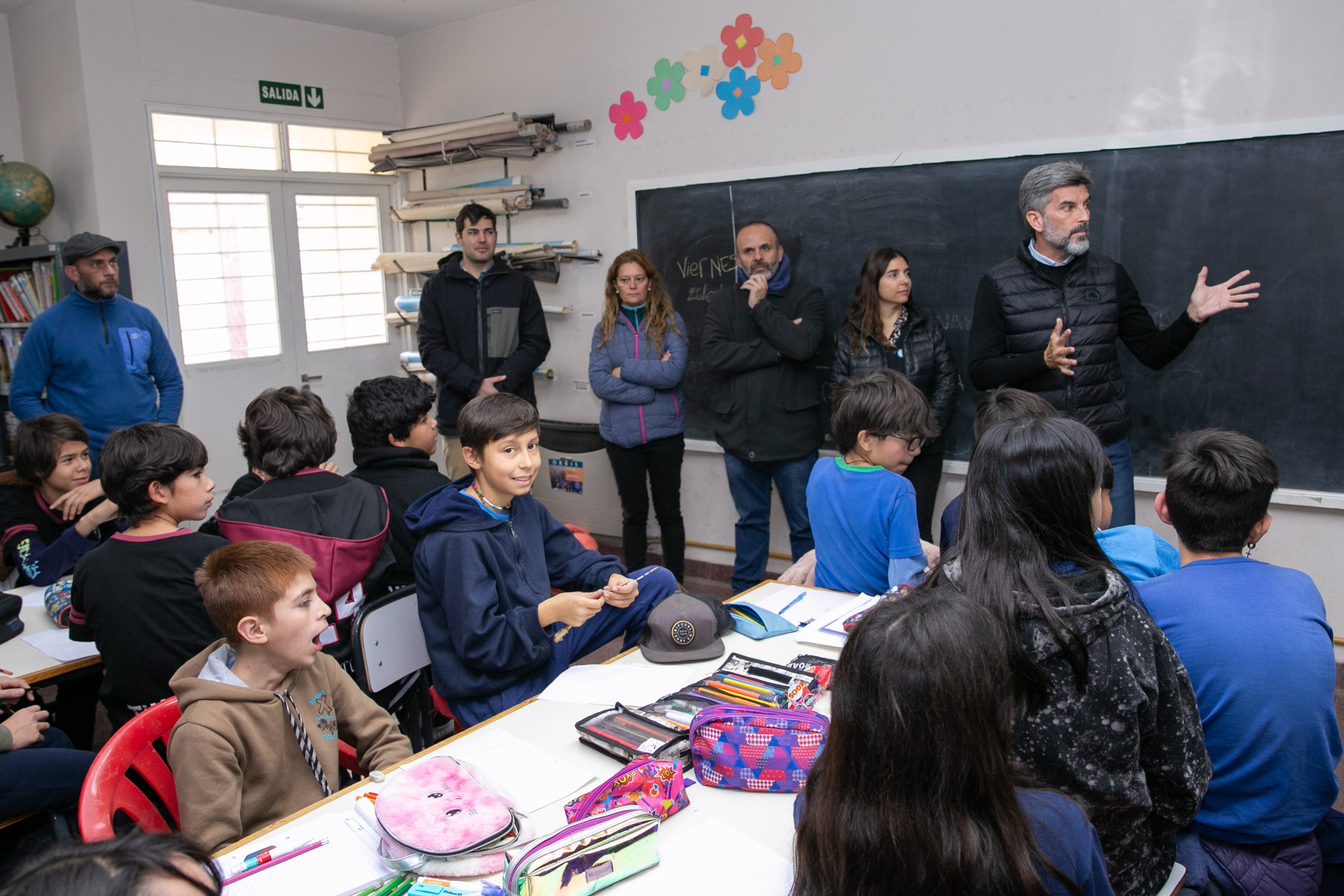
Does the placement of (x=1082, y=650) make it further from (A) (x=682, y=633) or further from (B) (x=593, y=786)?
(A) (x=682, y=633)

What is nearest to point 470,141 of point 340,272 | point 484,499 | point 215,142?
point 340,272

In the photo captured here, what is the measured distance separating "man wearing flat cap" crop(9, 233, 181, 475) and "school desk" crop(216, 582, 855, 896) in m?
2.83

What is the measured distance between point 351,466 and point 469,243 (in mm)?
2014

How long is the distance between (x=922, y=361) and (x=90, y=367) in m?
3.39

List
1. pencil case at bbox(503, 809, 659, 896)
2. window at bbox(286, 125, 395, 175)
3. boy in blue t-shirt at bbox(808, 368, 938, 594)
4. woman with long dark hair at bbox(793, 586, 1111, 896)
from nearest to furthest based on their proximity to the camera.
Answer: woman with long dark hair at bbox(793, 586, 1111, 896) → pencil case at bbox(503, 809, 659, 896) → boy in blue t-shirt at bbox(808, 368, 938, 594) → window at bbox(286, 125, 395, 175)

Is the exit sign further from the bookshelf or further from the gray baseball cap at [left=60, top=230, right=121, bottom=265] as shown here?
the gray baseball cap at [left=60, top=230, right=121, bottom=265]

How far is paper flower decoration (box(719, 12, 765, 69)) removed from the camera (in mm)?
4113

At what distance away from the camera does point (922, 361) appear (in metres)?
3.64

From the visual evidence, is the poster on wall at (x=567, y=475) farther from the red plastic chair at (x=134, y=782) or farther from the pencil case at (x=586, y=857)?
the pencil case at (x=586, y=857)

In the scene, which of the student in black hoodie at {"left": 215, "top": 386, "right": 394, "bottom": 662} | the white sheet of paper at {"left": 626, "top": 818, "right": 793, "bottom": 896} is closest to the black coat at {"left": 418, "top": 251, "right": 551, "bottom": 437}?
the student in black hoodie at {"left": 215, "top": 386, "right": 394, "bottom": 662}

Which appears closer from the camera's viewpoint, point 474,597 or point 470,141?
point 474,597

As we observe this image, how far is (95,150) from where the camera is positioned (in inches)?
181

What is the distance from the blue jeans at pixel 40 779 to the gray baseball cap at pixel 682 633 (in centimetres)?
111

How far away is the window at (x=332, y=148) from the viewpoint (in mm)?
5480
